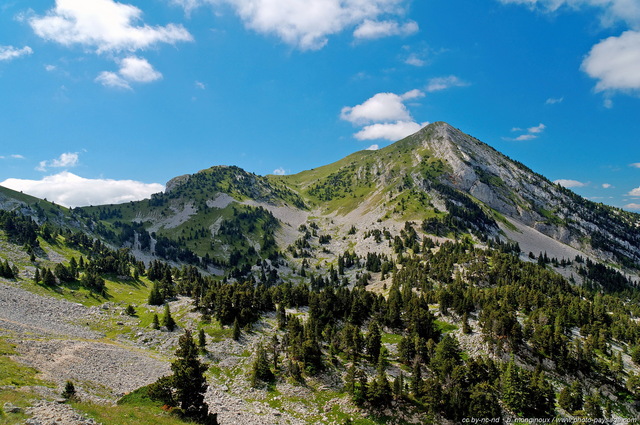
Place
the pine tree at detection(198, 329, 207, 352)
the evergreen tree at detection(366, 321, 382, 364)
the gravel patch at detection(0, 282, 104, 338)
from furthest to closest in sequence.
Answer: the evergreen tree at detection(366, 321, 382, 364), the pine tree at detection(198, 329, 207, 352), the gravel patch at detection(0, 282, 104, 338)

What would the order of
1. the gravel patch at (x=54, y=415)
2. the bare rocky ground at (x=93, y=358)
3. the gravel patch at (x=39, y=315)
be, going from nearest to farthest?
the gravel patch at (x=54, y=415) < the bare rocky ground at (x=93, y=358) < the gravel patch at (x=39, y=315)

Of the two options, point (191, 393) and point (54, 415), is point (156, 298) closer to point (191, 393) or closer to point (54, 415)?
point (191, 393)

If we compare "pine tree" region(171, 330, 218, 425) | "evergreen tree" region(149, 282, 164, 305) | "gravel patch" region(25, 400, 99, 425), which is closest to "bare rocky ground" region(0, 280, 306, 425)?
"gravel patch" region(25, 400, 99, 425)

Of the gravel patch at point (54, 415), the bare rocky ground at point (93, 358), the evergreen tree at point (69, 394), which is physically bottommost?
the bare rocky ground at point (93, 358)

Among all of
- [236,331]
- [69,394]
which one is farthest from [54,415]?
[236,331]

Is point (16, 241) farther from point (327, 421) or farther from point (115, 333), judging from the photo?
point (327, 421)

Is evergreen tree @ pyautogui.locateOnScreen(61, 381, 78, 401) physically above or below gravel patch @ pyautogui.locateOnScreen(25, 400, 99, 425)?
below

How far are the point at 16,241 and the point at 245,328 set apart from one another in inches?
5265

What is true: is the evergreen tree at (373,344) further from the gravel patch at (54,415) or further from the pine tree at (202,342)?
the gravel patch at (54,415)

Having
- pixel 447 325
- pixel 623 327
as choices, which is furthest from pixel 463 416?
pixel 623 327

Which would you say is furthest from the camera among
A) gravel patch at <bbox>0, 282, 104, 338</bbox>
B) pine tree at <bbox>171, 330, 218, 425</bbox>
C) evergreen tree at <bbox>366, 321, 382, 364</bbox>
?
evergreen tree at <bbox>366, 321, 382, 364</bbox>

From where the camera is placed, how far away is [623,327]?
10762 centimetres

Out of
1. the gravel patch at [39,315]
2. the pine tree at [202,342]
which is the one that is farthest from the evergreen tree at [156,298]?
the pine tree at [202,342]

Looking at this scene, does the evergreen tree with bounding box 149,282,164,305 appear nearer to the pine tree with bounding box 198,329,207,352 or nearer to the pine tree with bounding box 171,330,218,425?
the pine tree with bounding box 198,329,207,352
